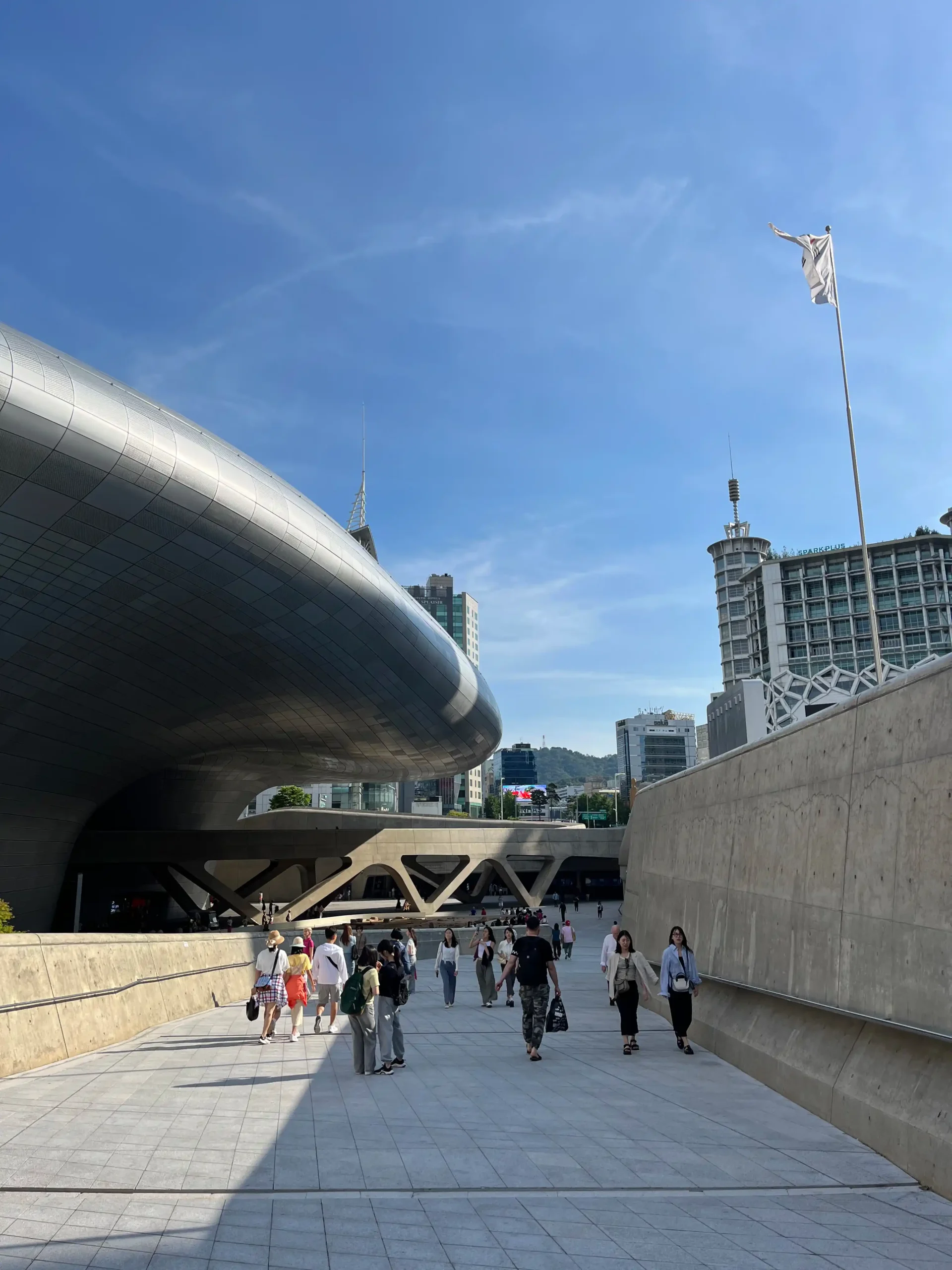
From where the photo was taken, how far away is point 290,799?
103250 mm

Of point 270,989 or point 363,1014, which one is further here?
point 270,989

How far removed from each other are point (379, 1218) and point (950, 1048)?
3.54 meters

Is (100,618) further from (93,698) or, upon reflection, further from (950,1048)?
(950,1048)

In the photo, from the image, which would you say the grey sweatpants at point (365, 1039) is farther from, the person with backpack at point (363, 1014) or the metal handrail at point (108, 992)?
the metal handrail at point (108, 992)

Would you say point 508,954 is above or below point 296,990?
above

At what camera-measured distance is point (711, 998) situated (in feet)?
34.3

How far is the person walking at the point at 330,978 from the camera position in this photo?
1280cm

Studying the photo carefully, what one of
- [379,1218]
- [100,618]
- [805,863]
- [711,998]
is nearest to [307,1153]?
[379,1218]

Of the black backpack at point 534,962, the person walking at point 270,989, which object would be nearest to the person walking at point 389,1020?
the black backpack at point 534,962

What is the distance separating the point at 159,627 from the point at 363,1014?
49.0 ft

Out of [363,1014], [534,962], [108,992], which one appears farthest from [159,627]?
[534,962]

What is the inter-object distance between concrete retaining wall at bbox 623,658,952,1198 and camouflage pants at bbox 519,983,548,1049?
1.89 m

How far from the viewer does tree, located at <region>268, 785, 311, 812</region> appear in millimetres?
99688

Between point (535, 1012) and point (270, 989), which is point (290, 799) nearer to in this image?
point (270, 989)
